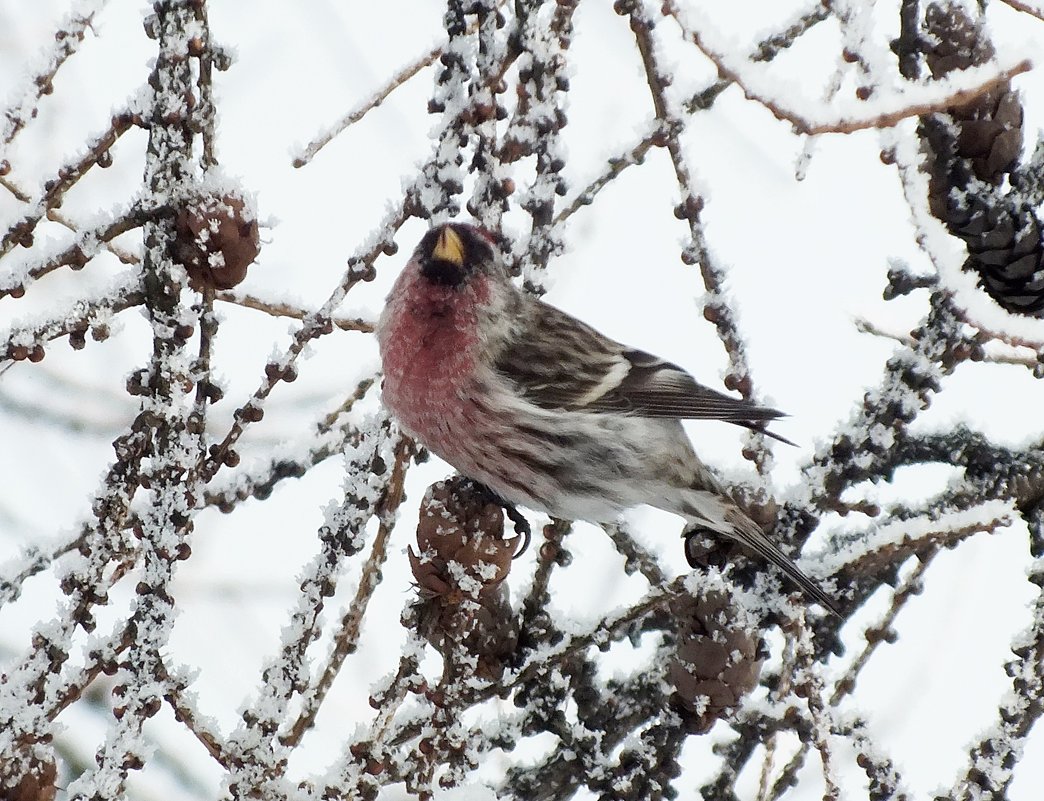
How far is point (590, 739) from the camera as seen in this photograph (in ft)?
5.37

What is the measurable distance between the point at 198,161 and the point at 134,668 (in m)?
0.50

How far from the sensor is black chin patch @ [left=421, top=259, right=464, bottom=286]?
2057 mm

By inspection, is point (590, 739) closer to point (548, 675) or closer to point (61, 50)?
point (548, 675)

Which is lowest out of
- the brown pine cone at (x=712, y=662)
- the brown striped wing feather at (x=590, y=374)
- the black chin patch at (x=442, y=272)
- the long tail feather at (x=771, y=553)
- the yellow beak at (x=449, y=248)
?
the brown pine cone at (x=712, y=662)

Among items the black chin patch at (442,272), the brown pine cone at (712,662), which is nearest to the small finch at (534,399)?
the black chin patch at (442,272)

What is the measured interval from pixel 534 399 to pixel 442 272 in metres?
0.40

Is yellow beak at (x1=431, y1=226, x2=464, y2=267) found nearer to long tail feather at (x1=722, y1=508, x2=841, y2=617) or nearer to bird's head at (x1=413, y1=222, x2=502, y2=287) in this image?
bird's head at (x1=413, y1=222, x2=502, y2=287)

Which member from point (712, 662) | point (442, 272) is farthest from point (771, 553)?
point (442, 272)

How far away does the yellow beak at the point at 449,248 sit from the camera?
177 cm

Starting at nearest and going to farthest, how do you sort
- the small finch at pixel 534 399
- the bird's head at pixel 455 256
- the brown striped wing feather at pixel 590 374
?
the bird's head at pixel 455 256 < the small finch at pixel 534 399 < the brown striped wing feather at pixel 590 374

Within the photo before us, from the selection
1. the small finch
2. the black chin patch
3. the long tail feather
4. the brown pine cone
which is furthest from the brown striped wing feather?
the brown pine cone

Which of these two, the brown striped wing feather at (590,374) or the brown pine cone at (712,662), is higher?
the brown striped wing feather at (590,374)

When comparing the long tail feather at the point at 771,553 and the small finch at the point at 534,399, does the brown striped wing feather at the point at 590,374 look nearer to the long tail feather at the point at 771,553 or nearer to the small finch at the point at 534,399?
the small finch at the point at 534,399

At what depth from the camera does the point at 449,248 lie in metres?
1.88
